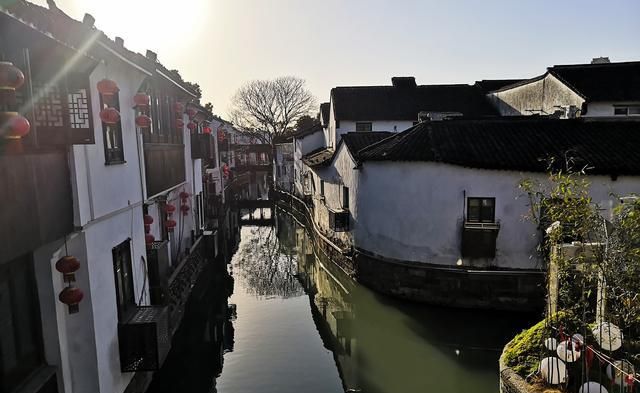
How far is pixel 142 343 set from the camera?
7.86 m

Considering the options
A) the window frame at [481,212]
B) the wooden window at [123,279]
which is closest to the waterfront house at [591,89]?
the window frame at [481,212]

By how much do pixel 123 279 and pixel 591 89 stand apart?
2423 centimetres

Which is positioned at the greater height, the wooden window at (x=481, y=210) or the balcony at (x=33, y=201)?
the balcony at (x=33, y=201)

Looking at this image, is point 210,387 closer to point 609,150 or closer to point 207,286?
point 207,286

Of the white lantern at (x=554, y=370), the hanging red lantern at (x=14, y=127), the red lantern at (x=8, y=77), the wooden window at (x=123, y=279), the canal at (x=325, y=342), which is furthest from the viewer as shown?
the canal at (x=325, y=342)

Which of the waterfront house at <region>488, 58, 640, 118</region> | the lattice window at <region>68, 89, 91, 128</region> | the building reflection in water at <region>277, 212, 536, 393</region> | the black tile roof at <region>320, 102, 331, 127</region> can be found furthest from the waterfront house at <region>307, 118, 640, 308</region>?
the black tile roof at <region>320, 102, 331, 127</region>

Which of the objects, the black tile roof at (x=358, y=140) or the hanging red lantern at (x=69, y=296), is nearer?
the hanging red lantern at (x=69, y=296)

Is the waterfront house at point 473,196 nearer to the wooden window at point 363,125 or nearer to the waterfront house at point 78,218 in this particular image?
the waterfront house at point 78,218

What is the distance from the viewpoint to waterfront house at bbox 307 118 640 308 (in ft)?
44.5

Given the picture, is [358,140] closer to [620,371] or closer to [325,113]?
[620,371]

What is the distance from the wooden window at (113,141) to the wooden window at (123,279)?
158cm

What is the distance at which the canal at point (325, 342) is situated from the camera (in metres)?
10.6

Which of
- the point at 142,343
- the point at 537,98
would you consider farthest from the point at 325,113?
the point at 142,343

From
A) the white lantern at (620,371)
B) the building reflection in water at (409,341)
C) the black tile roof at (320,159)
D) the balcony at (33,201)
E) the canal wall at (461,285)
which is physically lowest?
the building reflection in water at (409,341)
